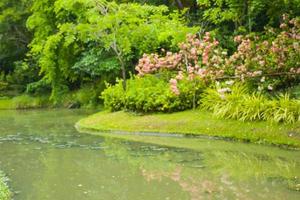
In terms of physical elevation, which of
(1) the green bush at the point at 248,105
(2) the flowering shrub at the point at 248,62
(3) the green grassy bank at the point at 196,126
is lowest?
(3) the green grassy bank at the point at 196,126

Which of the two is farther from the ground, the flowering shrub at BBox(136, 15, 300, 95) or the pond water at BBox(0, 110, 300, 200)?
the flowering shrub at BBox(136, 15, 300, 95)

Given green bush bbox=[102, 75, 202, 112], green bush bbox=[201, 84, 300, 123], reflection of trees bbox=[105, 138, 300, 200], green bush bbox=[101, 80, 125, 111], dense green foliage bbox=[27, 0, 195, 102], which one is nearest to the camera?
reflection of trees bbox=[105, 138, 300, 200]

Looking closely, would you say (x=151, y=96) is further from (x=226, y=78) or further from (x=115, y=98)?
(x=226, y=78)

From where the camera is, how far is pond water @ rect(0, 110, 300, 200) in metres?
9.20

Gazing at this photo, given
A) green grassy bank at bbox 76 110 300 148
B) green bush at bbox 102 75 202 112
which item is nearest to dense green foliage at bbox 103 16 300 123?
green bush at bbox 102 75 202 112

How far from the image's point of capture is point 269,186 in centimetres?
930

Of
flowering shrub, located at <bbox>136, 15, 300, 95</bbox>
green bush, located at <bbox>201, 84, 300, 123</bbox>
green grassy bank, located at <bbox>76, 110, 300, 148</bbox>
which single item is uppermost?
flowering shrub, located at <bbox>136, 15, 300, 95</bbox>

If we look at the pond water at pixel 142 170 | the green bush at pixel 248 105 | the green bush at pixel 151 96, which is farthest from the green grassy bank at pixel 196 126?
the pond water at pixel 142 170

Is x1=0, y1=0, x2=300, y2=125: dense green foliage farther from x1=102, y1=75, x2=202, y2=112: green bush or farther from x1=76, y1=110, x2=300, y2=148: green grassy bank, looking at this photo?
x1=76, y1=110, x2=300, y2=148: green grassy bank

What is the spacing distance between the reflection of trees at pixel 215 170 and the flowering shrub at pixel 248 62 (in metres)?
4.20

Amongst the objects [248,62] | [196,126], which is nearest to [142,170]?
[196,126]

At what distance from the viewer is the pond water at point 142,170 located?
920cm

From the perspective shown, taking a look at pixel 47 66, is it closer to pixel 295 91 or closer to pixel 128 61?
pixel 128 61

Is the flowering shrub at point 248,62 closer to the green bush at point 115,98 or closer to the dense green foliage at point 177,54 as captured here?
the dense green foliage at point 177,54
